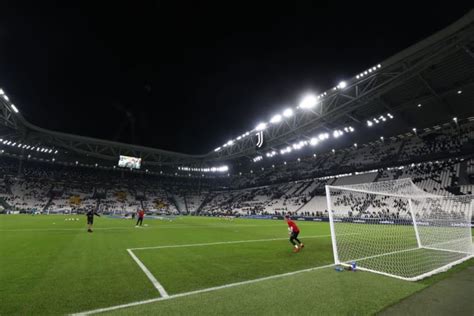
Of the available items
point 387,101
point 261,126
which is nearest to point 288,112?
point 261,126

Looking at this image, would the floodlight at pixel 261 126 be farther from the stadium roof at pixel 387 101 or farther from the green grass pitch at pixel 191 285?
the green grass pitch at pixel 191 285

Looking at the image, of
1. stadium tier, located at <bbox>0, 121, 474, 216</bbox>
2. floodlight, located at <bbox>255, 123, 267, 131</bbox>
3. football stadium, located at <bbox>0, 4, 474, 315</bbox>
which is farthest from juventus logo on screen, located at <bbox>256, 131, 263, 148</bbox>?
stadium tier, located at <bbox>0, 121, 474, 216</bbox>

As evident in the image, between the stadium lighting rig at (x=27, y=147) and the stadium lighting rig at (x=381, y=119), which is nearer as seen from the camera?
the stadium lighting rig at (x=381, y=119)

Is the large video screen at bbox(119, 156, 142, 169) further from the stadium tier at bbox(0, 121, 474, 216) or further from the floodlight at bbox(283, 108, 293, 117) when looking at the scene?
the floodlight at bbox(283, 108, 293, 117)

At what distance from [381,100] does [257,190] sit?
38.9 meters

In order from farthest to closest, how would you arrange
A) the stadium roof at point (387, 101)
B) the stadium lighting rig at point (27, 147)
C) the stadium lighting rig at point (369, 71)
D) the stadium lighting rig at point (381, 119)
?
the stadium lighting rig at point (27, 147), the stadium lighting rig at point (381, 119), the stadium lighting rig at point (369, 71), the stadium roof at point (387, 101)

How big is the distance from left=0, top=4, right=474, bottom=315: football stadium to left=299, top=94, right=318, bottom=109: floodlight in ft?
0.57

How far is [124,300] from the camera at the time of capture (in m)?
4.21

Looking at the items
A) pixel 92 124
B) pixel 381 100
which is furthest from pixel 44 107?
pixel 381 100

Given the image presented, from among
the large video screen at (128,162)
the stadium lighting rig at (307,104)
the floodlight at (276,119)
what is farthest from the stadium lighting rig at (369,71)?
the large video screen at (128,162)

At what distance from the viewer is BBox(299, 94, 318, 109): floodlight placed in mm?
23312

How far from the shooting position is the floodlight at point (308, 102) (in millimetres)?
23312

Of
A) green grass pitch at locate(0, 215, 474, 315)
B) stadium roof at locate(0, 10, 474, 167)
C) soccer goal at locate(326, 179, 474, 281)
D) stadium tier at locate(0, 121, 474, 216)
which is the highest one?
stadium roof at locate(0, 10, 474, 167)

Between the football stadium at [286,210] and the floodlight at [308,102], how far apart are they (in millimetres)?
174
